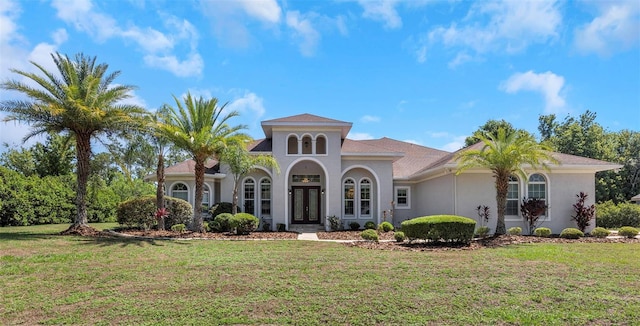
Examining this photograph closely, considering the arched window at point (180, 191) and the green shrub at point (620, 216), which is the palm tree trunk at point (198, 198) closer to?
the arched window at point (180, 191)

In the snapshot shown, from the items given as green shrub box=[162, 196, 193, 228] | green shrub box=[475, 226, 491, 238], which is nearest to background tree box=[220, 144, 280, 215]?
green shrub box=[162, 196, 193, 228]

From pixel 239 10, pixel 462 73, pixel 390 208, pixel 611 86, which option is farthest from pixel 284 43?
pixel 611 86

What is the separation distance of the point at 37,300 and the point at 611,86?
24048mm

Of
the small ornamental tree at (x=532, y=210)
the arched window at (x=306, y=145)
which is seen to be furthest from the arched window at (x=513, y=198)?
the arched window at (x=306, y=145)

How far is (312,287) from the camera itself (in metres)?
8.05

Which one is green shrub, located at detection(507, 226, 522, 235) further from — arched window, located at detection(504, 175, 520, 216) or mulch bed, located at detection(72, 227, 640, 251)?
arched window, located at detection(504, 175, 520, 216)

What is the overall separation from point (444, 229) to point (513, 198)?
25.3 feet

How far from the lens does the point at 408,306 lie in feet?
22.7

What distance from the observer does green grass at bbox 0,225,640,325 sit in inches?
255

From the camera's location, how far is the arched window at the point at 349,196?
2314 cm

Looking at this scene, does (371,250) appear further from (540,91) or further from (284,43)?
(540,91)

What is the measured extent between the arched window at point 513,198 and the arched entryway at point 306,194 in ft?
32.4

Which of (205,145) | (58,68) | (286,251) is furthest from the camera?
(205,145)

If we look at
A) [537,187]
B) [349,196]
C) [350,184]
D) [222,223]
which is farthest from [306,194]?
[537,187]
